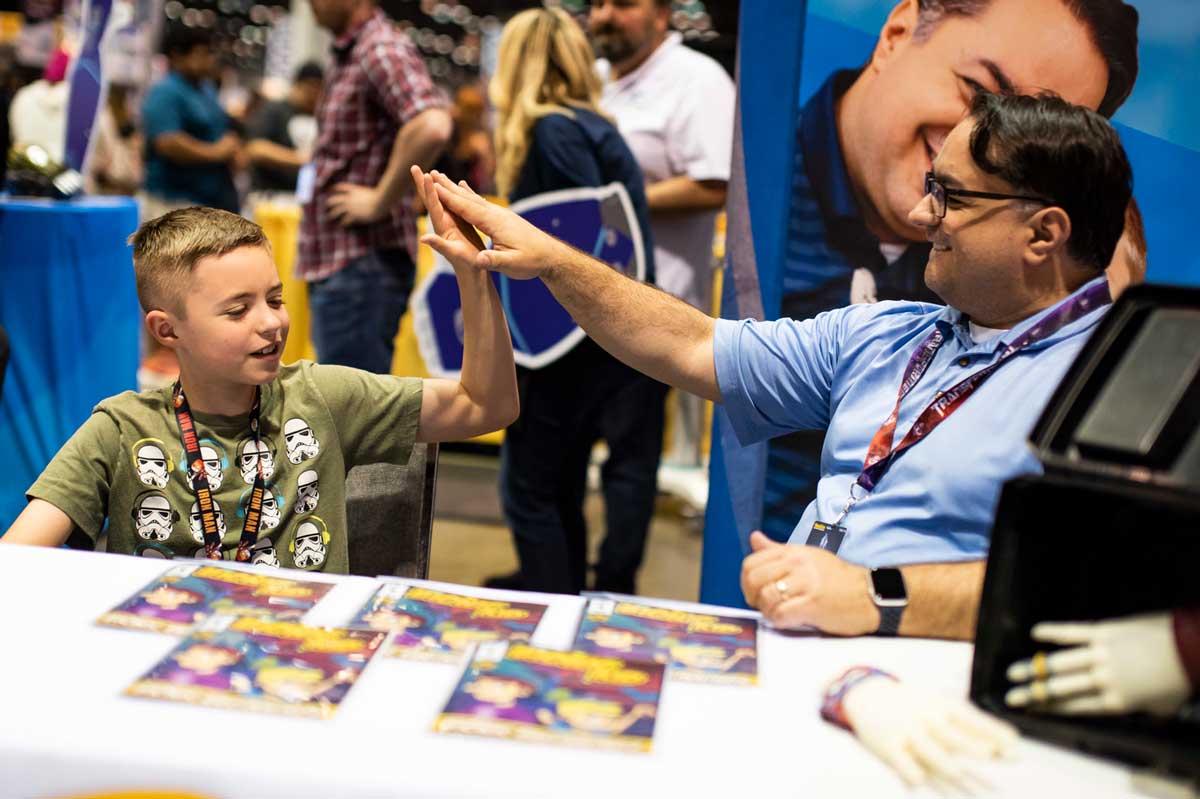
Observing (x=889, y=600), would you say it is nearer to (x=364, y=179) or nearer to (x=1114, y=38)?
(x=1114, y=38)

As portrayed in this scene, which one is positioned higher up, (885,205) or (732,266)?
(885,205)

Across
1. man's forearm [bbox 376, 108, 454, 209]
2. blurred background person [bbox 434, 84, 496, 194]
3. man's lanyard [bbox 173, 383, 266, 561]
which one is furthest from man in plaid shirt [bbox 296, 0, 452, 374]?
blurred background person [bbox 434, 84, 496, 194]

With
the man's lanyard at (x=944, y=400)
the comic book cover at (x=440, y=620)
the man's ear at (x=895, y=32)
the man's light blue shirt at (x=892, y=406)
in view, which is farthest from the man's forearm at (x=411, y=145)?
the comic book cover at (x=440, y=620)

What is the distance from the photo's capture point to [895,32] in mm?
2275

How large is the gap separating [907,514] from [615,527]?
1.96 m

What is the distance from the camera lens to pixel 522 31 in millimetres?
3076

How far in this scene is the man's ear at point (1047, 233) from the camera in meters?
1.57

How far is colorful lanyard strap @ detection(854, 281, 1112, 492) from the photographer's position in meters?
1.54

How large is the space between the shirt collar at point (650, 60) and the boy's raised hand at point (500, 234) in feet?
6.14

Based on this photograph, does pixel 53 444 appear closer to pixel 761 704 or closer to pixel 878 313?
pixel 878 313

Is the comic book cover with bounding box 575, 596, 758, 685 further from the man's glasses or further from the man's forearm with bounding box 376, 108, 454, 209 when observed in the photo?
the man's forearm with bounding box 376, 108, 454, 209

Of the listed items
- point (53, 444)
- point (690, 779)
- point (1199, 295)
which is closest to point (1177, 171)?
point (1199, 295)

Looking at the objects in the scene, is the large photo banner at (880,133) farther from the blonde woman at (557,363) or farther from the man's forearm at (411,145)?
the man's forearm at (411,145)

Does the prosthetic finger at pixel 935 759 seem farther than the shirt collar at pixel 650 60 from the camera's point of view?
No
